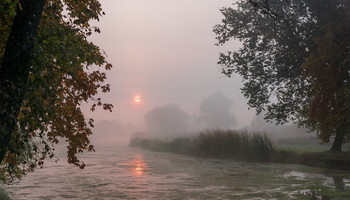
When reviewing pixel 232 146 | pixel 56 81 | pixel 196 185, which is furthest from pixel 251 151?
pixel 56 81

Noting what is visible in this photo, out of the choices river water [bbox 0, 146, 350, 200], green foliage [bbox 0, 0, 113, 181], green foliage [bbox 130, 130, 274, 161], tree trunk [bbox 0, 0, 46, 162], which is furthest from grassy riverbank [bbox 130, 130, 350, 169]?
tree trunk [bbox 0, 0, 46, 162]

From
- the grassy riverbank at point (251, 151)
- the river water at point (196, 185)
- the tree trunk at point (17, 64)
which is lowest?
the river water at point (196, 185)

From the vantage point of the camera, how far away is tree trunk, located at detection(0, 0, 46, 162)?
635 cm

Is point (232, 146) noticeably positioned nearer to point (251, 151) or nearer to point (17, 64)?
point (251, 151)

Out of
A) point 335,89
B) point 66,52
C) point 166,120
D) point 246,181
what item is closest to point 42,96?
point 66,52

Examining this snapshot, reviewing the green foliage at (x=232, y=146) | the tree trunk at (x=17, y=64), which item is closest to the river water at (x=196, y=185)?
the green foliage at (x=232, y=146)

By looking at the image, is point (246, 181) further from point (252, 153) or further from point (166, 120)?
point (166, 120)

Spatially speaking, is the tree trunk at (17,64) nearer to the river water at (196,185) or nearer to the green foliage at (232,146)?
the river water at (196,185)

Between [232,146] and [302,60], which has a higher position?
[302,60]

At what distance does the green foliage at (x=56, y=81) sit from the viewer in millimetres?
6906

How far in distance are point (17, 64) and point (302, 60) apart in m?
16.3

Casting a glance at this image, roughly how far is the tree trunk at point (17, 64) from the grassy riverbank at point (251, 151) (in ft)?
46.1

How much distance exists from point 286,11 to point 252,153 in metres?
8.46

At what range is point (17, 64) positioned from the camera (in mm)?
6973
